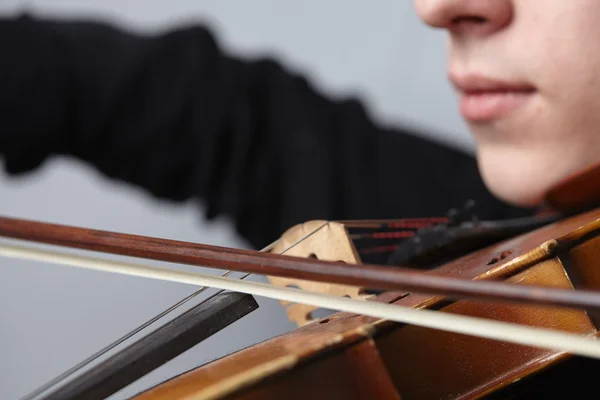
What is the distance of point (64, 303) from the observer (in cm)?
103

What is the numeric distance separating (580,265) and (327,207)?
0.49 meters

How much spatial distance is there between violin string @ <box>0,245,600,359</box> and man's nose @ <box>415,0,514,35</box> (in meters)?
0.22

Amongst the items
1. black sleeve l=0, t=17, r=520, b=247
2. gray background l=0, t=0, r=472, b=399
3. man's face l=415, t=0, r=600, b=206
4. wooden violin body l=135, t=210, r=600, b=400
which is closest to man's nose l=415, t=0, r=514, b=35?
man's face l=415, t=0, r=600, b=206

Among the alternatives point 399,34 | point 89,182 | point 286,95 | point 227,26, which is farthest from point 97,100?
point 399,34

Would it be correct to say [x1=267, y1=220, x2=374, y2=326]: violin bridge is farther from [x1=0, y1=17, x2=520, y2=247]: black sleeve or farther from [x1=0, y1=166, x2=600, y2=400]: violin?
[x1=0, y1=17, x2=520, y2=247]: black sleeve

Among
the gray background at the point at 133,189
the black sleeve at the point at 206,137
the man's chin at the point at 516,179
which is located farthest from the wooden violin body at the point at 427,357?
the gray background at the point at 133,189

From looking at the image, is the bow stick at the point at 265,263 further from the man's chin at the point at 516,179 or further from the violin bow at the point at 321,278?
the man's chin at the point at 516,179

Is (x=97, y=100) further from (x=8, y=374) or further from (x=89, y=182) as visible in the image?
(x=8, y=374)

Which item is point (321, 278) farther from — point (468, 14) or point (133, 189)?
point (133, 189)

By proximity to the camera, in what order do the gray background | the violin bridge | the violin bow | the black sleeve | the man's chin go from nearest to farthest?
the violin bow, the violin bridge, the man's chin, the black sleeve, the gray background

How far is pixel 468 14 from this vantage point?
16.1 inches

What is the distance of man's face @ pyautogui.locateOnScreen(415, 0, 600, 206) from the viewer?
394 mm

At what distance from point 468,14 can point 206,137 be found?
459 mm

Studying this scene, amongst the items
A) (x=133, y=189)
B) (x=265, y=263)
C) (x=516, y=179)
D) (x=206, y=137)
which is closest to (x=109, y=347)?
(x=265, y=263)
